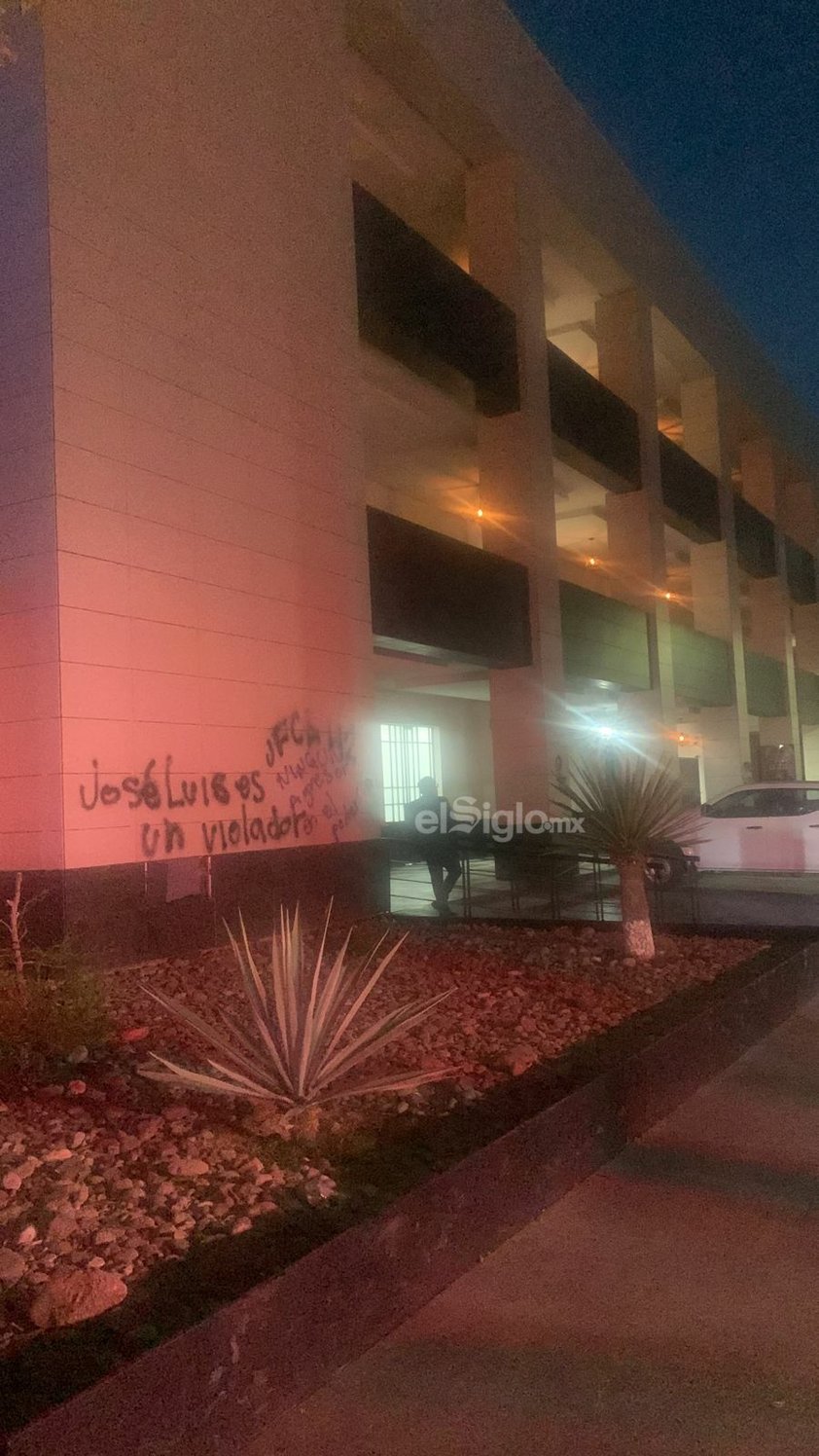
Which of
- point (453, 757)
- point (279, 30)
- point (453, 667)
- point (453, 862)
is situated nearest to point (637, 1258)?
point (453, 862)

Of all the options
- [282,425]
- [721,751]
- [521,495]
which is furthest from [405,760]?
[282,425]

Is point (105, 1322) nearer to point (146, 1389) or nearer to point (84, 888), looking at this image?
point (146, 1389)

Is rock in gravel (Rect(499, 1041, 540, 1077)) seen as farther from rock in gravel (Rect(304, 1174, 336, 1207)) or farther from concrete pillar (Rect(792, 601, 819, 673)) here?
concrete pillar (Rect(792, 601, 819, 673))

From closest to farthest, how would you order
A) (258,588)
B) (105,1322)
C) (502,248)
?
(105,1322) → (258,588) → (502,248)

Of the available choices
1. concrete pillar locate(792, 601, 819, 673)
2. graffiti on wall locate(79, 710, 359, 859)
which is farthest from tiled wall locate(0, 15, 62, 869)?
concrete pillar locate(792, 601, 819, 673)

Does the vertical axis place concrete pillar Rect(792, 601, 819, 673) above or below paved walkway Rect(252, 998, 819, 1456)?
above

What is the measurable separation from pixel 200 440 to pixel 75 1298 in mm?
7604

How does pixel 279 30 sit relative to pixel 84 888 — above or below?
above

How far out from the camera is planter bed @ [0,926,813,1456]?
262cm

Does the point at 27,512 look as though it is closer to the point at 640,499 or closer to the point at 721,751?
the point at 640,499

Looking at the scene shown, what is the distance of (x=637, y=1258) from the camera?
12.6 ft

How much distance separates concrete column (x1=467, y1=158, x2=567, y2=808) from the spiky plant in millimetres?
6831

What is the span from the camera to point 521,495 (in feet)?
50.6

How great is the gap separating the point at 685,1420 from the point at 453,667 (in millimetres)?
13818
